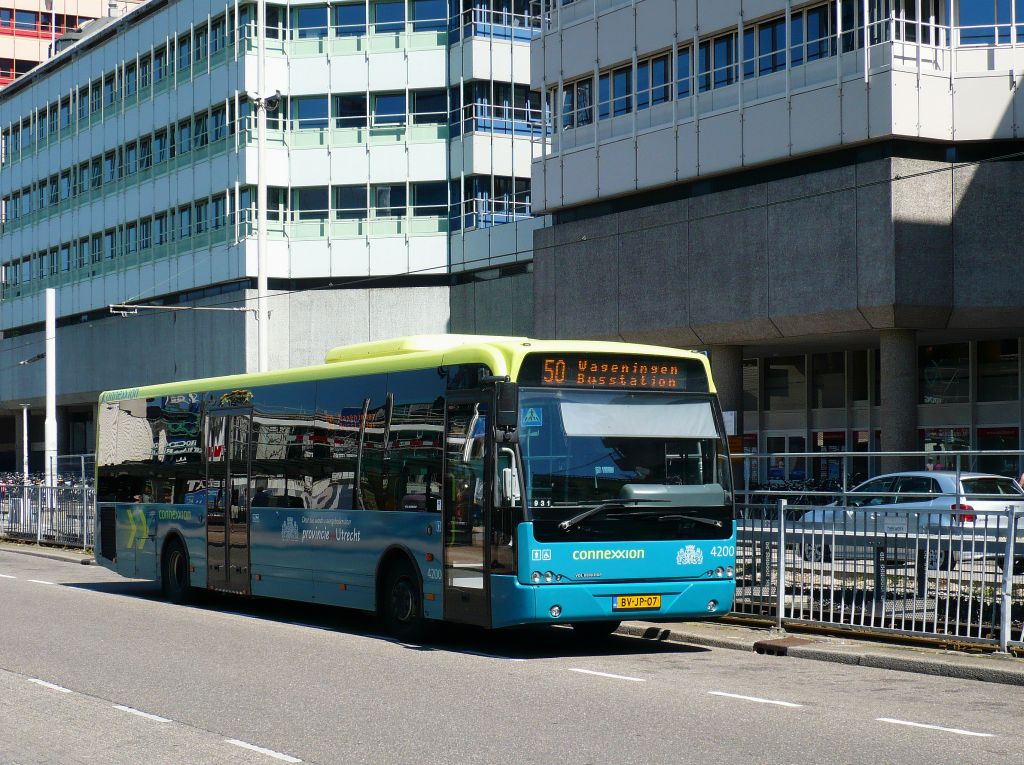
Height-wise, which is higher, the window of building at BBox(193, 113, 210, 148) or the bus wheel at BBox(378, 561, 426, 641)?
the window of building at BBox(193, 113, 210, 148)

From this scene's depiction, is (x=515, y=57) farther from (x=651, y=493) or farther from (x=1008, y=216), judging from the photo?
(x=651, y=493)

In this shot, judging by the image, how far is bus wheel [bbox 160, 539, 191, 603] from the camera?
808 inches

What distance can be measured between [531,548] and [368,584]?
3084 millimetres

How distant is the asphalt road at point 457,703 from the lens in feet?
29.0

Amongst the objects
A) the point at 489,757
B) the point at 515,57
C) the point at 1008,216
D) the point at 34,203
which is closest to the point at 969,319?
the point at 1008,216

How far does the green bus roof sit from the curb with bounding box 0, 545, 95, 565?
1202 cm

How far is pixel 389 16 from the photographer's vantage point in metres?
50.8

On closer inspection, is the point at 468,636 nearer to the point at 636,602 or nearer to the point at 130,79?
the point at 636,602

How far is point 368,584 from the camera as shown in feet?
52.1

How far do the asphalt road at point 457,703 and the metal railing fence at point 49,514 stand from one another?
53.2 ft

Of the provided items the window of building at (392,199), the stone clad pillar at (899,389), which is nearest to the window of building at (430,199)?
the window of building at (392,199)

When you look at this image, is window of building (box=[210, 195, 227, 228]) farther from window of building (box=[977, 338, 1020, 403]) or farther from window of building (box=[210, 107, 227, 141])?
window of building (box=[977, 338, 1020, 403])

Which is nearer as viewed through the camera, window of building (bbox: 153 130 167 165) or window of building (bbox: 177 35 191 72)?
window of building (bbox: 177 35 191 72)

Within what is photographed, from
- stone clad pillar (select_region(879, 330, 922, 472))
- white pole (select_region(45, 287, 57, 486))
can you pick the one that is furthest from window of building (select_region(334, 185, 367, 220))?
stone clad pillar (select_region(879, 330, 922, 472))
